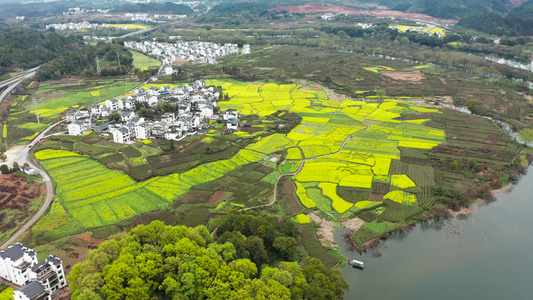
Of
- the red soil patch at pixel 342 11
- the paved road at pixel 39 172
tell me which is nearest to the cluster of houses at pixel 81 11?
the red soil patch at pixel 342 11

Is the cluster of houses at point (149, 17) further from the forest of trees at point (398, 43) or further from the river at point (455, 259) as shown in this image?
the river at point (455, 259)

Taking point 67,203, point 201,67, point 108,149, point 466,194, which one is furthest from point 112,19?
point 466,194

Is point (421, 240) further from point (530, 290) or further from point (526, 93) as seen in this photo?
point (526, 93)

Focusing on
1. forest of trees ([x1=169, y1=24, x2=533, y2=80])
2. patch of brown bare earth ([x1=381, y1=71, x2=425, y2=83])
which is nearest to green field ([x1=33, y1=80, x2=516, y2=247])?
patch of brown bare earth ([x1=381, y1=71, x2=425, y2=83])

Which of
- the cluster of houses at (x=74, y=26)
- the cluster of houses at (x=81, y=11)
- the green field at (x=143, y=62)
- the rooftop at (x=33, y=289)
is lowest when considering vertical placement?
the rooftop at (x=33, y=289)

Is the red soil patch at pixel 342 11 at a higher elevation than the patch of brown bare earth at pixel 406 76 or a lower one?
higher
